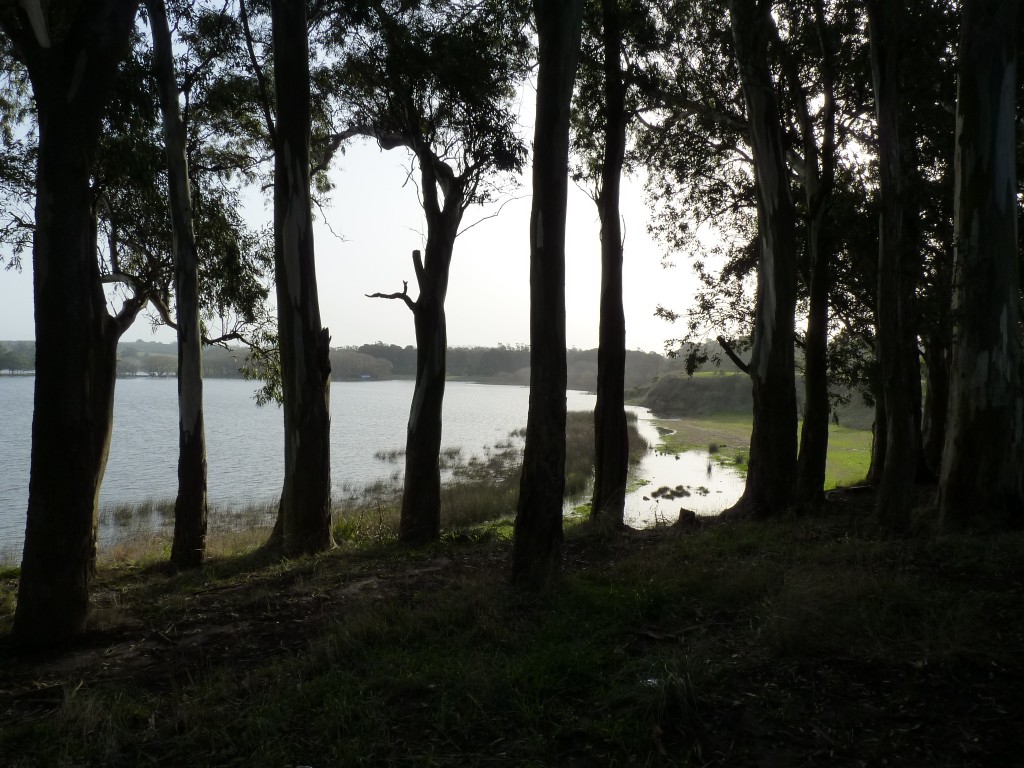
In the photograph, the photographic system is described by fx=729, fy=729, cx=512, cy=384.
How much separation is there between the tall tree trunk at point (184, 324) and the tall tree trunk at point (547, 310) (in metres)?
5.56

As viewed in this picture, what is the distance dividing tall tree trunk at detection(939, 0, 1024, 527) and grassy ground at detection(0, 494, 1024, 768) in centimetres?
100

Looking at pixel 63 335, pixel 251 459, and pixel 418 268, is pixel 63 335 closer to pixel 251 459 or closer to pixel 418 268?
pixel 418 268

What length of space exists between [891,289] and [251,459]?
2446 cm

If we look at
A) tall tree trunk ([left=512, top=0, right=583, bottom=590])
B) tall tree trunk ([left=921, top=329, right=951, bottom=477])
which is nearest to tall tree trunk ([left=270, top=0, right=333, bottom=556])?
tall tree trunk ([left=512, top=0, right=583, bottom=590])

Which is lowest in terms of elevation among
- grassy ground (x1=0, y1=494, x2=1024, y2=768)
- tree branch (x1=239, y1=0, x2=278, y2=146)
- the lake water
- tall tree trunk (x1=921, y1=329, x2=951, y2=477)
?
the lake water

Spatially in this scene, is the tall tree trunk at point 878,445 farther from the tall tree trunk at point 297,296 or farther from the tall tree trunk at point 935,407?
the tall tree trunk at point 297,296

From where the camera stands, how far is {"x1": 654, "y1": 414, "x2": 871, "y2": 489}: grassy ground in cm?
2396

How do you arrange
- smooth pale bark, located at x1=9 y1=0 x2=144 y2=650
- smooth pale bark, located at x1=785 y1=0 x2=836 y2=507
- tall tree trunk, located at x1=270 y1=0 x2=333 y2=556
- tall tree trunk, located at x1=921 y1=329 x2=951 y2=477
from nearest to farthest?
smooth pale bark, located at x1=9 y1=0 x2=144 y2=650 < tall tree trunk, located at x1=270 y1=0 x2=333 y2=556 < smooth pale bark, located at x1=785 y1=0 x2=836 y2=507 < tall tree trunk, located at x1=921 y1=329 x2=951 y2=477

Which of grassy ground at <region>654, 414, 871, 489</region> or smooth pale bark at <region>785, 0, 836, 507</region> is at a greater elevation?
smooth pale bark at <region>785, 0, 836, 507</region>

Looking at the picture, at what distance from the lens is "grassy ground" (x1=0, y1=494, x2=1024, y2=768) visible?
3.27 metres

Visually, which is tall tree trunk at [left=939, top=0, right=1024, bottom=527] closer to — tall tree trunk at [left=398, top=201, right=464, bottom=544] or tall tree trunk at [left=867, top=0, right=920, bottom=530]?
tall tree trunk at [left=867, top=0, right=920, bottom=530]

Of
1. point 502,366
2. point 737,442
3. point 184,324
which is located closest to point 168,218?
point 184,324

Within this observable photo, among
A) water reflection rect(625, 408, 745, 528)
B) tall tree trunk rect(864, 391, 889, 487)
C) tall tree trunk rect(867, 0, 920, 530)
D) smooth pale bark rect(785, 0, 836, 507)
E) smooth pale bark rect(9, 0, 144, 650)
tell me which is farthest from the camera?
water reflection rect(625, 408, 745, 528)

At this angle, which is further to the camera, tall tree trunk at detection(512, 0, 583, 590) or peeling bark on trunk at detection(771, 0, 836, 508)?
peeling bark on trunk at detection(771, 0, 836, 508)
